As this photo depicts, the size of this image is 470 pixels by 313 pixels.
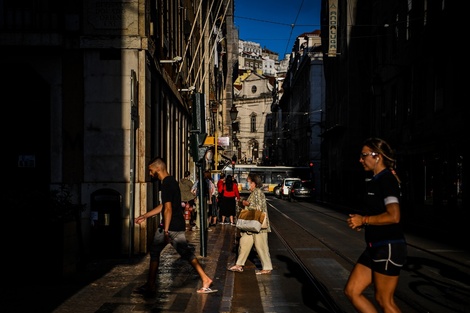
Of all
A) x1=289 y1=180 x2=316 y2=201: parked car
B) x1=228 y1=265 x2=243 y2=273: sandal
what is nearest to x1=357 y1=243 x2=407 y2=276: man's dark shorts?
x1=228 y1=265 x2=243 y2=273: sandal

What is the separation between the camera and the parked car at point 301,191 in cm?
4897

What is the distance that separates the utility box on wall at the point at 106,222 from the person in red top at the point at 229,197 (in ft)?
26.9

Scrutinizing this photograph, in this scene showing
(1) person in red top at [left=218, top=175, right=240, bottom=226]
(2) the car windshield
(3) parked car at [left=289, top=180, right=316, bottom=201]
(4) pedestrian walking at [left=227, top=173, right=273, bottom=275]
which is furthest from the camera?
(2) the car windshield

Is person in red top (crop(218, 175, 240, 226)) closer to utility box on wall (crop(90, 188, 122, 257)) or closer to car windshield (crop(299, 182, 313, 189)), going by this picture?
utility box on wall (crop(90, 188, 122, 257))

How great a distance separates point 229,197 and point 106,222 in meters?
8.68

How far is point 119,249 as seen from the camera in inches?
500

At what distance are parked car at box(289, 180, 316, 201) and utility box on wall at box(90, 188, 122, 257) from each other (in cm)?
3620

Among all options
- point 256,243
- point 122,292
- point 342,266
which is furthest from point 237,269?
point 122,292

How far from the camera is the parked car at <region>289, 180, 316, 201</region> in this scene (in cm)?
4897

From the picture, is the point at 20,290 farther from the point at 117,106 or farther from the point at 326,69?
the point at 326,69

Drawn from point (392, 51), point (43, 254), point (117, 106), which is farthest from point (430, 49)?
point (43, 254)

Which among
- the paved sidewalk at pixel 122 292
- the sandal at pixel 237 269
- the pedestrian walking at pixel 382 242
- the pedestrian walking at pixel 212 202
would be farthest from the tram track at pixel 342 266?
the pedestrian walking at pixel 382 242

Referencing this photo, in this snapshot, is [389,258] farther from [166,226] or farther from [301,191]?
[301,191]

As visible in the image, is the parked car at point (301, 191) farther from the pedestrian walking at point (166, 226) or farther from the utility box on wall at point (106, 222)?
the pedestrian walking at point (166, 226)
